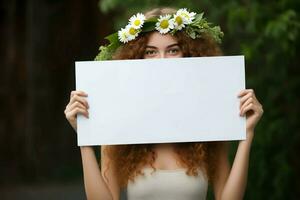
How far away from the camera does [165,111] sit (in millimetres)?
3443

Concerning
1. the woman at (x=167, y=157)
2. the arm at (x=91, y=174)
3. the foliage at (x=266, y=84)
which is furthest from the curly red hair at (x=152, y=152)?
the foliage at (x=266, y=84)

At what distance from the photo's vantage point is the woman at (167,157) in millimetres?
3459

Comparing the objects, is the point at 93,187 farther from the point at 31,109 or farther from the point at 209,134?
the point at 31,109

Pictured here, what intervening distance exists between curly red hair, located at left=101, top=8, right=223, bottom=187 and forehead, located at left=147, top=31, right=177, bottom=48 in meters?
0.02

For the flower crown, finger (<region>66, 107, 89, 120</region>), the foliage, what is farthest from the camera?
the foliage

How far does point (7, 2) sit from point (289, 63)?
18.4ft

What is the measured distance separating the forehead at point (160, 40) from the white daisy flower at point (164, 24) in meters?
0.02

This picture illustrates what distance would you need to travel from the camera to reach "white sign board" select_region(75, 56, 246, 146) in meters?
3.41

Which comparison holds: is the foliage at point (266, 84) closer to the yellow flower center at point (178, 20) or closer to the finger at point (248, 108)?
the yellow flower center at point (178, 20)

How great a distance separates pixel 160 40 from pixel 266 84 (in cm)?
331

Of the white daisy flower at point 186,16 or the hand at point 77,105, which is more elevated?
the white daisy flower at point 186,16

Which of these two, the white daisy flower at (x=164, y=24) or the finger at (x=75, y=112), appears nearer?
the finger at (x=75, y=112)

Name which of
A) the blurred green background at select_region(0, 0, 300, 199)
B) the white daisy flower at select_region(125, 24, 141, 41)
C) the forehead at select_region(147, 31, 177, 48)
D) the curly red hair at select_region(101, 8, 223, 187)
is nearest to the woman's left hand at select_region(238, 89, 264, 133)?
the curly red hair at select_region(101, 8, 223, 187)

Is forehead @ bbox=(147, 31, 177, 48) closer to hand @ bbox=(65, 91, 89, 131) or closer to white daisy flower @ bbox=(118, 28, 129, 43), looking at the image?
white daisy flower @ bbox=(118, 28, 129, 43)
